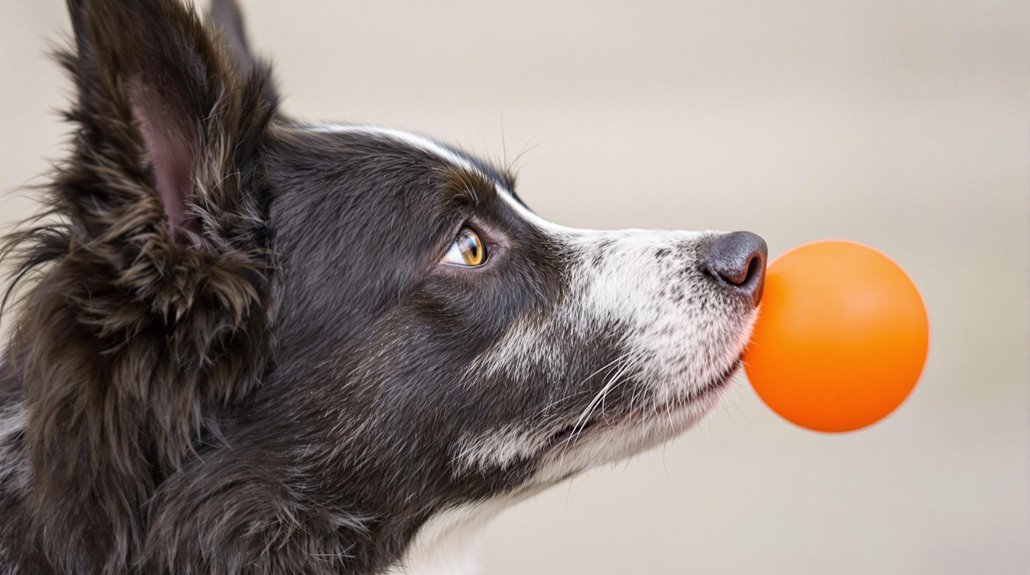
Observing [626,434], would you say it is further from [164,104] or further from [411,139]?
[164,104]

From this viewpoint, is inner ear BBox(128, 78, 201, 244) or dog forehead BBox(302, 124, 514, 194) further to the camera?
dog forehead BBox(302, 124, 514, 194)

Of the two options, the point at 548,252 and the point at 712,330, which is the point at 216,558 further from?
the point at 712,330

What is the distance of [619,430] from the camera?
6.08ft

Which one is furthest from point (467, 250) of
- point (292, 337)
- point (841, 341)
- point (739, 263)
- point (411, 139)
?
point (841, 341)

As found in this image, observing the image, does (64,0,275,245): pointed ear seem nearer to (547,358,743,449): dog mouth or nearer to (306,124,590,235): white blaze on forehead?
(306,124,590,235): white blaze on forehead

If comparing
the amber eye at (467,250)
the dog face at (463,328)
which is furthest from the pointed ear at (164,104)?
the amber eye at (467,250)

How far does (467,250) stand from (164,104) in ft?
2.05

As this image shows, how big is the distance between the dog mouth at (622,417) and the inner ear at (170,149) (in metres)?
0.79

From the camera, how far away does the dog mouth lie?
1831mm

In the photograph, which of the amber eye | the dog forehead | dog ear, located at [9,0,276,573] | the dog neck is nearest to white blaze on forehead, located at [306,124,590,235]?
the dog forehead

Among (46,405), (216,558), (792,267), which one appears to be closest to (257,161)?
(46,405)

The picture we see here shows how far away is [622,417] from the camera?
1844mm

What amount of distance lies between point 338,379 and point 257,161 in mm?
449

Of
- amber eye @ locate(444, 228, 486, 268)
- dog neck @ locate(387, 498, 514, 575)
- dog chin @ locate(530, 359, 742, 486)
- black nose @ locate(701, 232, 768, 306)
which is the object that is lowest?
dog neck @ locate(387, 498, 514, 575)
